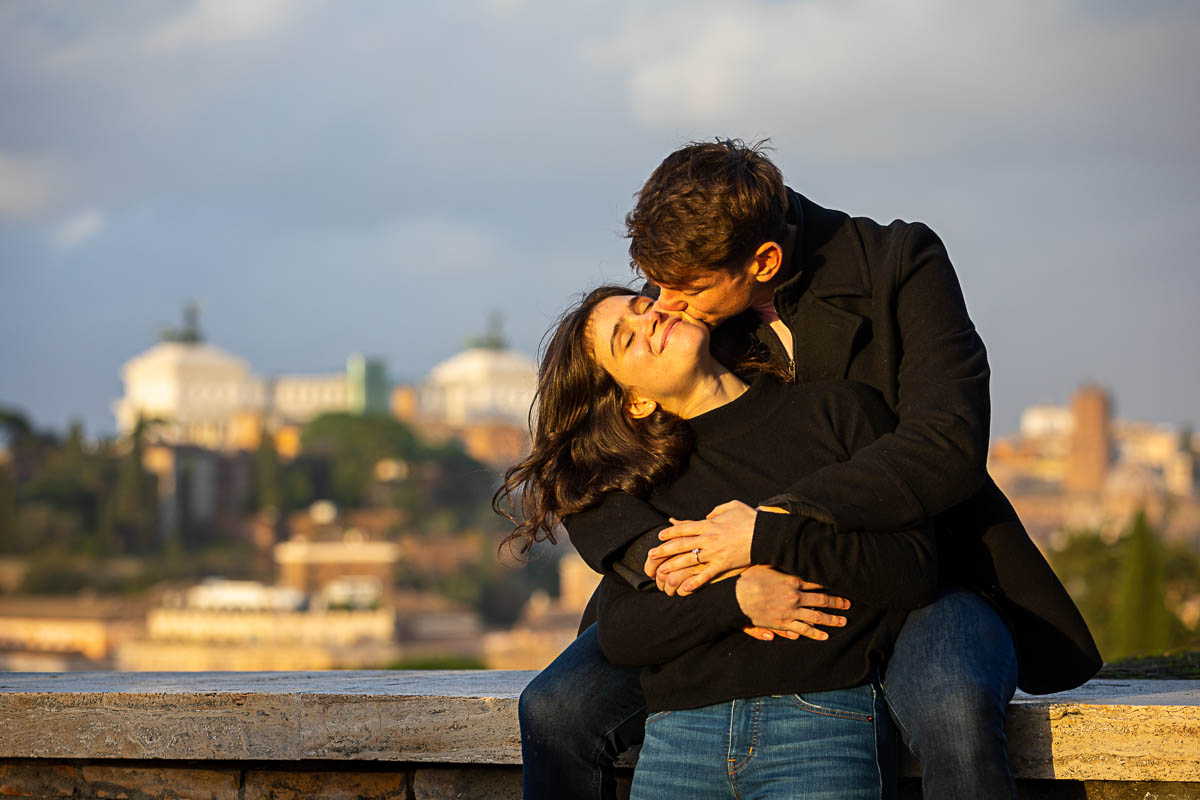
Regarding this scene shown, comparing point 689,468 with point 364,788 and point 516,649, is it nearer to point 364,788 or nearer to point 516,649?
point 364,788

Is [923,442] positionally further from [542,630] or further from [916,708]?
[542,630]

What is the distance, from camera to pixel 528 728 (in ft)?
5.70

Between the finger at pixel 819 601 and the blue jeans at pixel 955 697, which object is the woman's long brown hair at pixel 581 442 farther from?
the blue jeans at pixel 955 697

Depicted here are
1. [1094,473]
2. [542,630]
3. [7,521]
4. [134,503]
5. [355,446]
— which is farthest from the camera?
[1094,473]

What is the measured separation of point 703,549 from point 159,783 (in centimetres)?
80

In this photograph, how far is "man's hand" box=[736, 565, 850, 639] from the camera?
1.63 meters

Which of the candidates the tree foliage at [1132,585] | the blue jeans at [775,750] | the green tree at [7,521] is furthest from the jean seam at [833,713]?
the green tree at [7,521]

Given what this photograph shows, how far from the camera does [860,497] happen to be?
5.30ft

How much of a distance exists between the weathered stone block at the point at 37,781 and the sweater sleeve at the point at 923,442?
1.00m

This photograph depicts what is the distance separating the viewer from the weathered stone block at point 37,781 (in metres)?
2.02

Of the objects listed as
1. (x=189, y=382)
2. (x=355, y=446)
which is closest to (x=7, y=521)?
(x=355, y=446)

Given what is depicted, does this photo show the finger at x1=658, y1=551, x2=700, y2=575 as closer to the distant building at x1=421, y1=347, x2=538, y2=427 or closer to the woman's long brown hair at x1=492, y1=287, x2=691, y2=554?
the woman's long brown hair at x1=492, y1=287, x2=691, y2=554

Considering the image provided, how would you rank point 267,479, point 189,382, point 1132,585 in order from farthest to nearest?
1. point 189,382
2. point 267,479
3. point 1132,585

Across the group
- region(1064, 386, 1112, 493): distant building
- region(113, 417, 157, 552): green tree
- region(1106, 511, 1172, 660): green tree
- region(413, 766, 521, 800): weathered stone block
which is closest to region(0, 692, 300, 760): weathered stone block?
region(413, 766, 521, 800): weathered stone block
